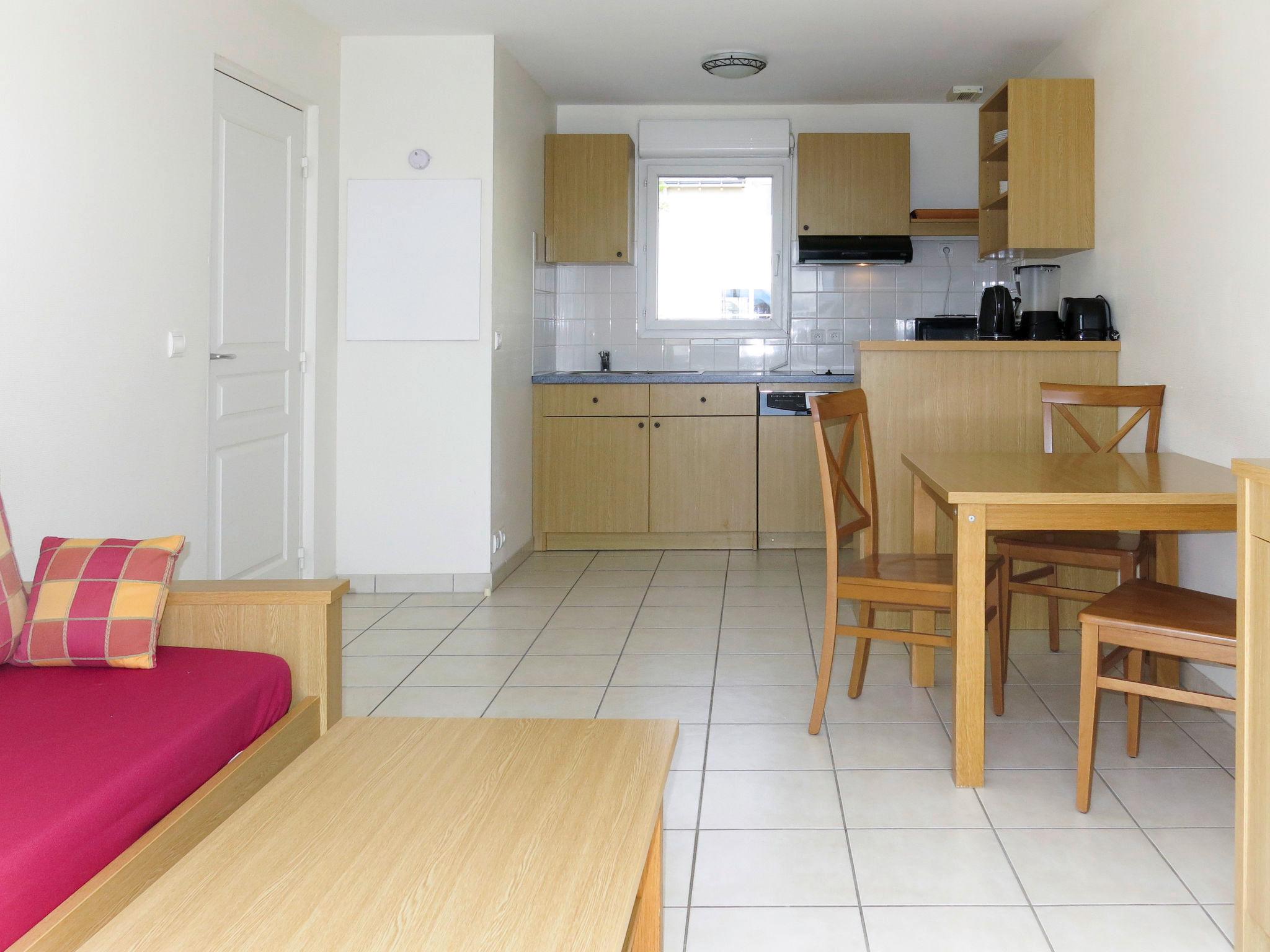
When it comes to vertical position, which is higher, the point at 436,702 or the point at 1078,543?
the point at 1078,543

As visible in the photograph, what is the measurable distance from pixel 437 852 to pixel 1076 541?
2.52m

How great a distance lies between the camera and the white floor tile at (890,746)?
2842 millimetres

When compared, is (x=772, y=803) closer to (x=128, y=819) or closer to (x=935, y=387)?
(x=128, y=819)

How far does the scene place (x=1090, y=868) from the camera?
2.24 m

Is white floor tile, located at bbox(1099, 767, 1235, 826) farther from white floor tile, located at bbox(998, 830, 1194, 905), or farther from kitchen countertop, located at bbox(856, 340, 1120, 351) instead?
kitchen countertop, located at bbox(856, 340, 1120, 351)

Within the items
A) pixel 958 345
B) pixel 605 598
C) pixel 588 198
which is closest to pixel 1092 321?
pixel 958 345

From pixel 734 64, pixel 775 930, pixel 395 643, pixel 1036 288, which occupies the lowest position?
pixel 775 930

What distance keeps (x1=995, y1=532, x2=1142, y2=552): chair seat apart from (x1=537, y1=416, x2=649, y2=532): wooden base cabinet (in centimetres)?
260

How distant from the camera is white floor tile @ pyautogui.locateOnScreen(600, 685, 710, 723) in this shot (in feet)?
10.6

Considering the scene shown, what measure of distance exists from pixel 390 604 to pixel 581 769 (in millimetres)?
3065

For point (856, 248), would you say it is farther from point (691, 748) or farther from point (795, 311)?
point (691, 748)

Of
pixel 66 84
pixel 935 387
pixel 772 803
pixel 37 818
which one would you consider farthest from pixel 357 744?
pixel 935 387

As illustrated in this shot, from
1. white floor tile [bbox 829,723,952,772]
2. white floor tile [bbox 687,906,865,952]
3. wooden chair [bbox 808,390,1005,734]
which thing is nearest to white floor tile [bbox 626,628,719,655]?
wooden chair [bbox 808,390,1005,734]

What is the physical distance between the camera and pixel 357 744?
185cm
